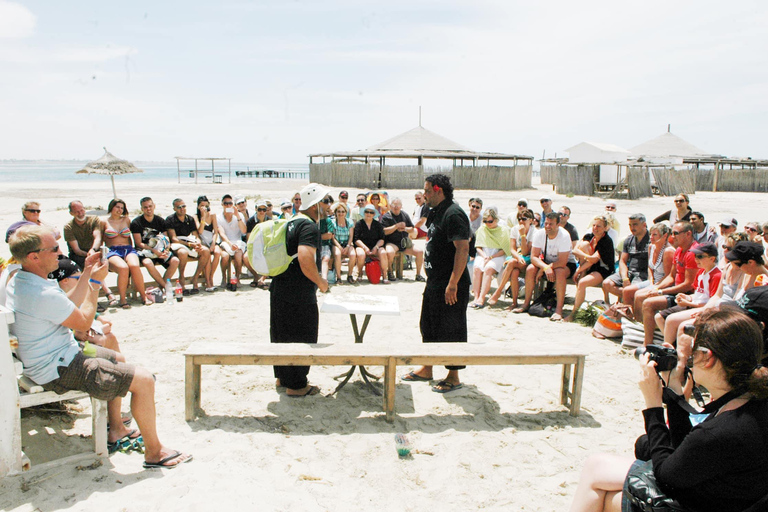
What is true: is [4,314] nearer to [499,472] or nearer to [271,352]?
[271,352]

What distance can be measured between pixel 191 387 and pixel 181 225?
14.9 feet

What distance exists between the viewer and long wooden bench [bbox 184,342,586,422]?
3525 mm

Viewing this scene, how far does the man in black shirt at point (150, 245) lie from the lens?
23.1 ft

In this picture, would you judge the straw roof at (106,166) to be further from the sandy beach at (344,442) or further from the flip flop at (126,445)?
the flip flop at (126,445)

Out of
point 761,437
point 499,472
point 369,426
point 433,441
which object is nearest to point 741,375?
point 761,437

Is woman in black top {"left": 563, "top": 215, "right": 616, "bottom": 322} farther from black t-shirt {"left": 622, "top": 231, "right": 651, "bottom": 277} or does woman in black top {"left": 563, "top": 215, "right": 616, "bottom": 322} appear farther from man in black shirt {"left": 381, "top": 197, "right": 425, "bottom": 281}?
man in black shirt {"left": 381, "top": 197, "right": 425, "bottom": 281}

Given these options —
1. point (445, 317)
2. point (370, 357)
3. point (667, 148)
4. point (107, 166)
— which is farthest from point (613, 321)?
point (667, 148)

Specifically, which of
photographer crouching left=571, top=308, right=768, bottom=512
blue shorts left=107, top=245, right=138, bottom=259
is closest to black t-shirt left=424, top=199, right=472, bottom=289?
photographer crouching left=571, top=308, right=768, bottom=512

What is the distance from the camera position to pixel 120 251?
687 cm

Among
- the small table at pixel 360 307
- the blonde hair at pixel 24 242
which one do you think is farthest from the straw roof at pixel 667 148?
the blonde hair at pixel 24 242

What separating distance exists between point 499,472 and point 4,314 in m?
2.88

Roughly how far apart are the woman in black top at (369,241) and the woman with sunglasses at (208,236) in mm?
2193

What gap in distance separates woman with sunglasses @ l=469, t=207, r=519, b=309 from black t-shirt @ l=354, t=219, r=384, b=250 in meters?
1.74

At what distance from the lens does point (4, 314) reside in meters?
2.64
